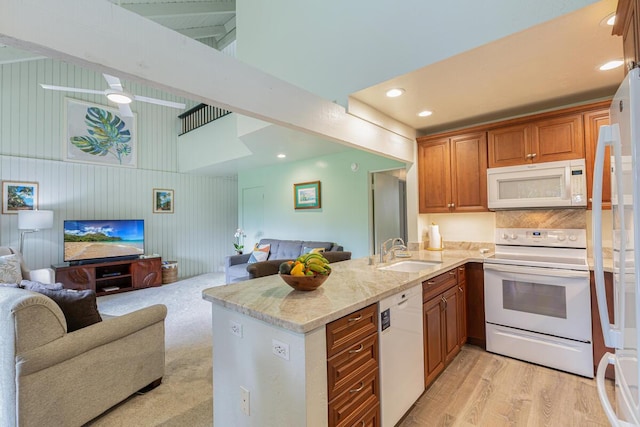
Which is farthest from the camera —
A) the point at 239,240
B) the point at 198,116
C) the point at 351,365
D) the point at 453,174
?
the point at 239,240

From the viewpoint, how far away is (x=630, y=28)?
1117 mm

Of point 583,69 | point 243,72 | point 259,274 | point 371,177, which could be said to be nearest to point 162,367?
point 259,274

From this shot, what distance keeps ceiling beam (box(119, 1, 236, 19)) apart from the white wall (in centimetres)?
188

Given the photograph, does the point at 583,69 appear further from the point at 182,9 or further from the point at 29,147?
the point at 29,147

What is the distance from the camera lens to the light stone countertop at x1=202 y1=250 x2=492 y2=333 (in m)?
1.26

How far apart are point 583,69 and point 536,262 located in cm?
158

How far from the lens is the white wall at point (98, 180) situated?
4738 millimetres

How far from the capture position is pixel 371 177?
15.1 feet

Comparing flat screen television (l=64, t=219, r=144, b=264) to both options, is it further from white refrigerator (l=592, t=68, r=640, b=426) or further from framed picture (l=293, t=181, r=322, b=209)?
white refrigerator (l=592, t=68, r=640, b=426)

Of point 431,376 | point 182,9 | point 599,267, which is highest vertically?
point 182,9

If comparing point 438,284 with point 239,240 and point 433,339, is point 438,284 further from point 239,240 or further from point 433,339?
point 239,240

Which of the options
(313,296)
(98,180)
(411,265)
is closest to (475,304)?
(411,265)

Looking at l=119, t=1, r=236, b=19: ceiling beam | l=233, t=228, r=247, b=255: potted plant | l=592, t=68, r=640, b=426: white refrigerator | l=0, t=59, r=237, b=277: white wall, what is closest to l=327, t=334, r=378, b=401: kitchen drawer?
l=592, t=68, r=640, b=426: white refrigerator

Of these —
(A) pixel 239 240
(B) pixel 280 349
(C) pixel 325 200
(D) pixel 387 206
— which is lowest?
(B) pixel 280 349
